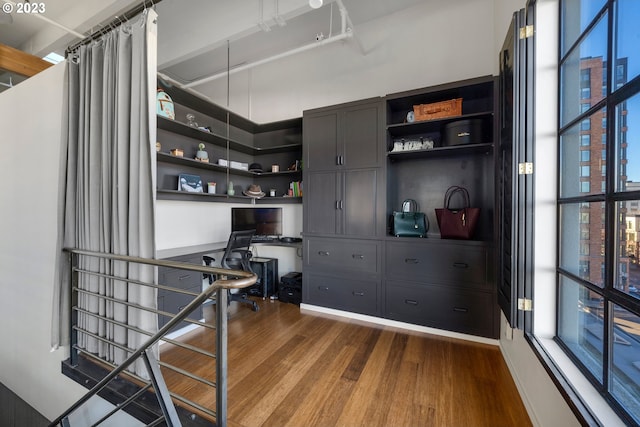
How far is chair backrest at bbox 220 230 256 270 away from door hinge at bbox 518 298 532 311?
2597 millimetres

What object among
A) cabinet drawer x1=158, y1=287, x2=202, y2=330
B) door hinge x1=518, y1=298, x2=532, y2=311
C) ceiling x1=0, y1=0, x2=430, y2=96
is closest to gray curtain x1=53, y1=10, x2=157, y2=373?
cabinet drawer x1=158, y1=287, x2=202, y2=330

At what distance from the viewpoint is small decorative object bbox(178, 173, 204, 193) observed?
303 centimetres

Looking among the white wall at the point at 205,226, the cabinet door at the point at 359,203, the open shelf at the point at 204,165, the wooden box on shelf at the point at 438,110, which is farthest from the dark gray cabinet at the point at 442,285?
the open shelf at the point at 204,165

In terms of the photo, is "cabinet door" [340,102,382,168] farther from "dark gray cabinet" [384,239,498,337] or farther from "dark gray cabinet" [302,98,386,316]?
"dark gray cabinet" [384,239,498,337]

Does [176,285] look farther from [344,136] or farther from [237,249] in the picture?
[344,136]

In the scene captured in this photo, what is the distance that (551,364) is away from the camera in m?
1.25

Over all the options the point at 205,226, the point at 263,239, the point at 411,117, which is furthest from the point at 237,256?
the point at 411,117

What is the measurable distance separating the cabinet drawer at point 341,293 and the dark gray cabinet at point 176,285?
1271mm

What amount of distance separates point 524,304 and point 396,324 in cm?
138

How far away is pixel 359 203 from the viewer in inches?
111

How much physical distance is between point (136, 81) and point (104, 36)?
56 centimetres

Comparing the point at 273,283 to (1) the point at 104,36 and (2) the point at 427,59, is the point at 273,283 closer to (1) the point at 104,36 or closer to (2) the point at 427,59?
(1) the point at 104,36

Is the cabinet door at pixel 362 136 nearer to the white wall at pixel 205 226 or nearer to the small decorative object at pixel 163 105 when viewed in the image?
the white wall at pixel 205 226


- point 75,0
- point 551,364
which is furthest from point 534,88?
point 75,0
